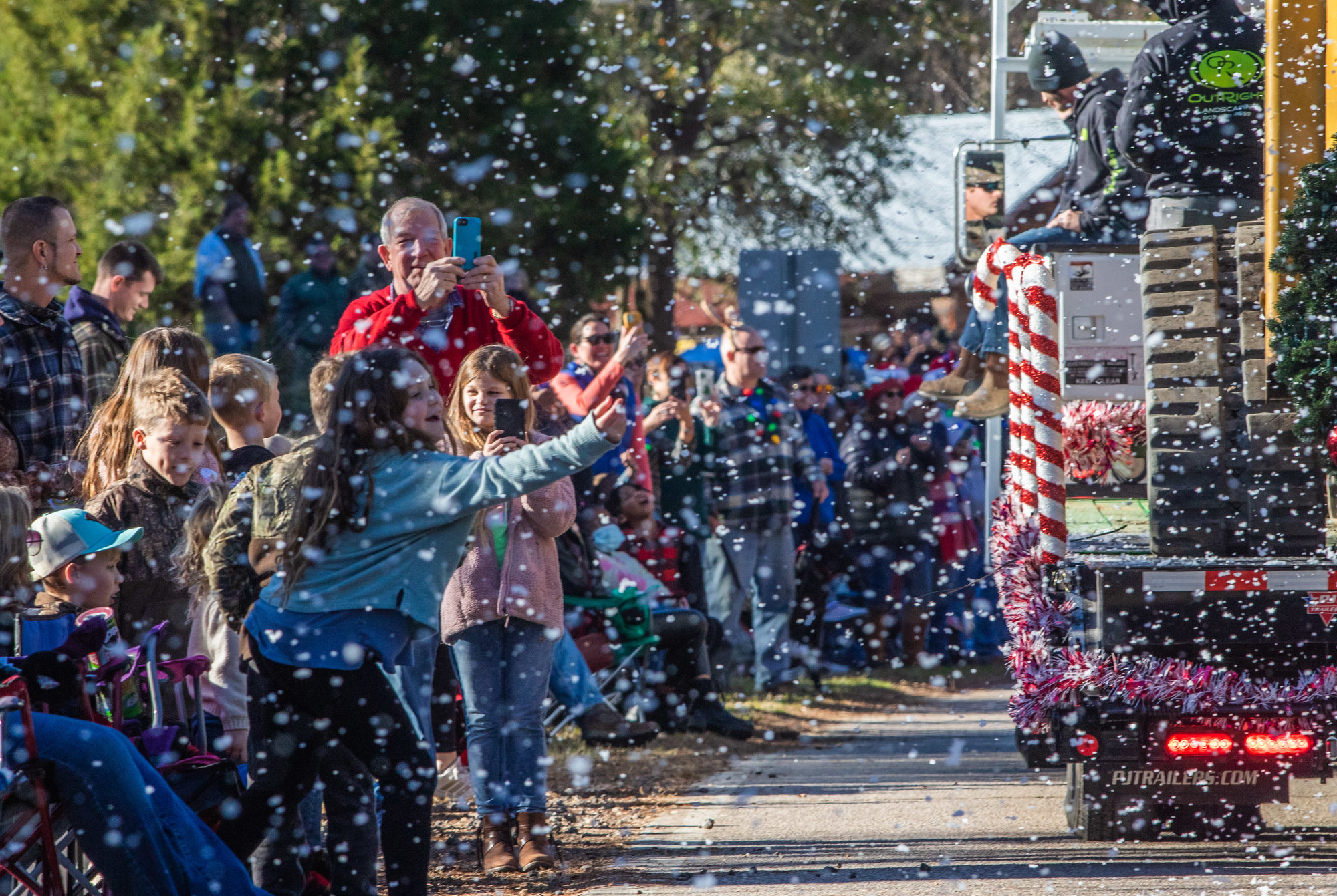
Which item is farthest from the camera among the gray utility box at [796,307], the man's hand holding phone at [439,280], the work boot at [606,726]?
the gray utility box at [796,307]

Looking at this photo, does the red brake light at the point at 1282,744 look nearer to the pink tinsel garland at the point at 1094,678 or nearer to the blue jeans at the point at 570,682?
the pink tinsel garland at the point at 1094,678

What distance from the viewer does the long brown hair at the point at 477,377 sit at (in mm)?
5836

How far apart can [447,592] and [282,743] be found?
1484 millimetres

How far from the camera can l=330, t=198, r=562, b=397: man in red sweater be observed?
19.9 ft

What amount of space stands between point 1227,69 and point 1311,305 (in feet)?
7.38

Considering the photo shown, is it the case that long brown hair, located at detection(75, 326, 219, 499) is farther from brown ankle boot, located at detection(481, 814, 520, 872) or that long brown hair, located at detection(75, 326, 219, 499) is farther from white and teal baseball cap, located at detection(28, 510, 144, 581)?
brown ankle boot, located at detection(481, 814, 520, 872)

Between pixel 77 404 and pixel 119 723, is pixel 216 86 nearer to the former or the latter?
pixel 77 404

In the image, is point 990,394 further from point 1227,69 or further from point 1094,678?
point 1094,678

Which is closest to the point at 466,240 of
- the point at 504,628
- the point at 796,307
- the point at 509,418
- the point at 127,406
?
the point at 509,418

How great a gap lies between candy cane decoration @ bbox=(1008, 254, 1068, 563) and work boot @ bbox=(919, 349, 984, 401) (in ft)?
10.4

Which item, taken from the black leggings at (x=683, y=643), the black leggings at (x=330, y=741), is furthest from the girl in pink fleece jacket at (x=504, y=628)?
the black leggings at (x=683, y=643)

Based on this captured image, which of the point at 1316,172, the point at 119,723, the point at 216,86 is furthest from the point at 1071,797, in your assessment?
the point at 216,86

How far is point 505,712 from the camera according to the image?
5.84 metres

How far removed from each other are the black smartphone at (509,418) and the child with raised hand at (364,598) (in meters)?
0.69
